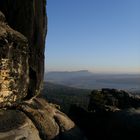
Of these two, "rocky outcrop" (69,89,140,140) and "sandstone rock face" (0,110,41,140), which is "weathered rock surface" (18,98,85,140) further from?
"rocky outcrop" (69,89,140,140)

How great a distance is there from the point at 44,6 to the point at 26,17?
3.72m

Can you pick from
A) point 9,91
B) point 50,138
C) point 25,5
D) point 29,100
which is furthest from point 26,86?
point 25,5

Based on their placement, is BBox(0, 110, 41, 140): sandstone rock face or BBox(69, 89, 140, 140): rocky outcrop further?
BBox(69, 89, 140, 140): rocky outcrop

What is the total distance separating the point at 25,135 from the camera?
83.5ft

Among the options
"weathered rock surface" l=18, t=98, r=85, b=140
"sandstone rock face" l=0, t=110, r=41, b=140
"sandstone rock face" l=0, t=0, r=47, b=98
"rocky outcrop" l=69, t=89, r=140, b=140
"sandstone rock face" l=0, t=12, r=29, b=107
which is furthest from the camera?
"sandstone rock face" l=0, t=0, r=47, b=98

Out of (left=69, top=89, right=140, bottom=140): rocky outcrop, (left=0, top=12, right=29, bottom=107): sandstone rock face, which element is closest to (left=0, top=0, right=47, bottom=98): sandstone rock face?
(left=0, top=12, right=29, bottom=107): sandstone rock face

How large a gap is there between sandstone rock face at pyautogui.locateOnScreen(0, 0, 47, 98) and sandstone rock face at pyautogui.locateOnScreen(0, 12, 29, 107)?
2.47 metres

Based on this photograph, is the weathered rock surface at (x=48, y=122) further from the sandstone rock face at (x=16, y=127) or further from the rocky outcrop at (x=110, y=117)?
the rocky outcrop at (x=110, y=117)

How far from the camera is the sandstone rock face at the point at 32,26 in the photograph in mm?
32812

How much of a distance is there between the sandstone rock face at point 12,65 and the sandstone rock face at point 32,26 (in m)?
2.47

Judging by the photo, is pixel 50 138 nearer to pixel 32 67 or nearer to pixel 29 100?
pixel 29 100

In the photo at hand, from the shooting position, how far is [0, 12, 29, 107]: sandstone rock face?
27.3 metres

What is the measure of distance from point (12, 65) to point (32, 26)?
257 inches

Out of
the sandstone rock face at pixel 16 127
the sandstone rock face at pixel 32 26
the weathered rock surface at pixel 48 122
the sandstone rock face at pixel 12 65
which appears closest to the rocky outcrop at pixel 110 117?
the weathered rock surface at pixel 48 122
